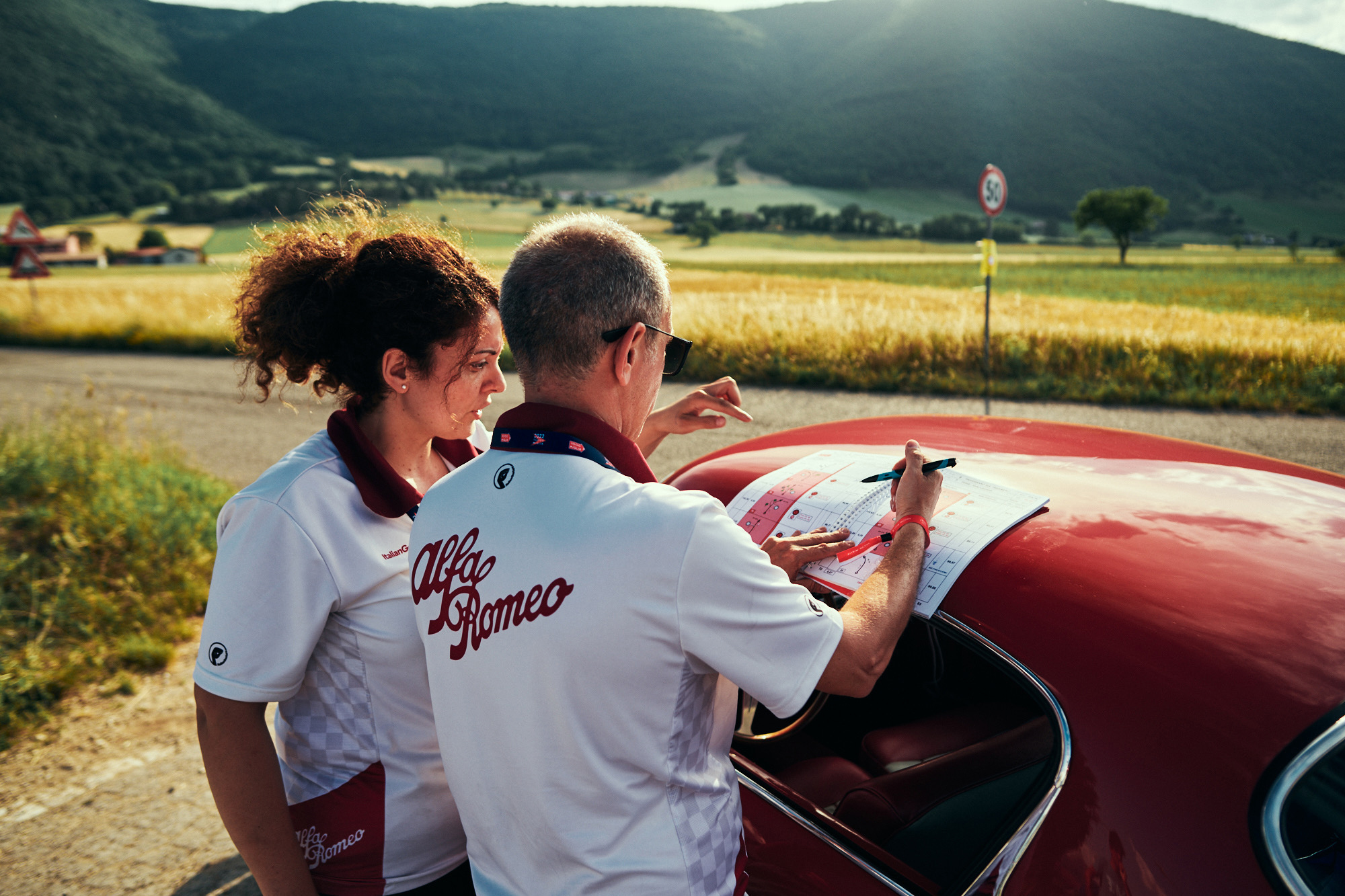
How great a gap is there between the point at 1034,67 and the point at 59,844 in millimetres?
140146

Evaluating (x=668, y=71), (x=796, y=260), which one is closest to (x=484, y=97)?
(x=668, y=71)

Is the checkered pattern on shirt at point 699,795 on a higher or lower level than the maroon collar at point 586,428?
lower

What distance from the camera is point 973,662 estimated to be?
195 centimetres

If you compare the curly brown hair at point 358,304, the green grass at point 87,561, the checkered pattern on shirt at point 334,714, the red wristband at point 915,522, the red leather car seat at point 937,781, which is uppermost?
the curly brown hair at point 358,304

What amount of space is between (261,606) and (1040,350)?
12227mm

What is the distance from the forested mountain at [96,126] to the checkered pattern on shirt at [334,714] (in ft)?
334

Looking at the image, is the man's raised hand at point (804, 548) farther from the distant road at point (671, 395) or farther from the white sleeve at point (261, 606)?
the distant road at point (671, 395)

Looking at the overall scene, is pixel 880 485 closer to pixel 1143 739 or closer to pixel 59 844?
pixel 1143 739

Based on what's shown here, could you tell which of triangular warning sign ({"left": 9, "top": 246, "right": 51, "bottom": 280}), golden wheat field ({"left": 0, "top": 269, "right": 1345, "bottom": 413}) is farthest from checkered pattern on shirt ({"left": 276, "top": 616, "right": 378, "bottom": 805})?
triangular warning sign ({"left": 9, "top": 246, "right": 51, "bottom": 280})

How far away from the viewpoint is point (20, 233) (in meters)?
17.1

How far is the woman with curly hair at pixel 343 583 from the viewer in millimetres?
1439

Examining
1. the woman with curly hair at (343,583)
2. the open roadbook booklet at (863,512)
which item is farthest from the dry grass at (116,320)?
the open roadbook booklet at (863,512)

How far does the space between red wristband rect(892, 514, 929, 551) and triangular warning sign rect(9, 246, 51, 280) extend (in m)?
23.3

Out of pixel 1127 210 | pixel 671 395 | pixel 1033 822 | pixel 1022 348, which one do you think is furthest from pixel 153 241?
pixel 1033 822
